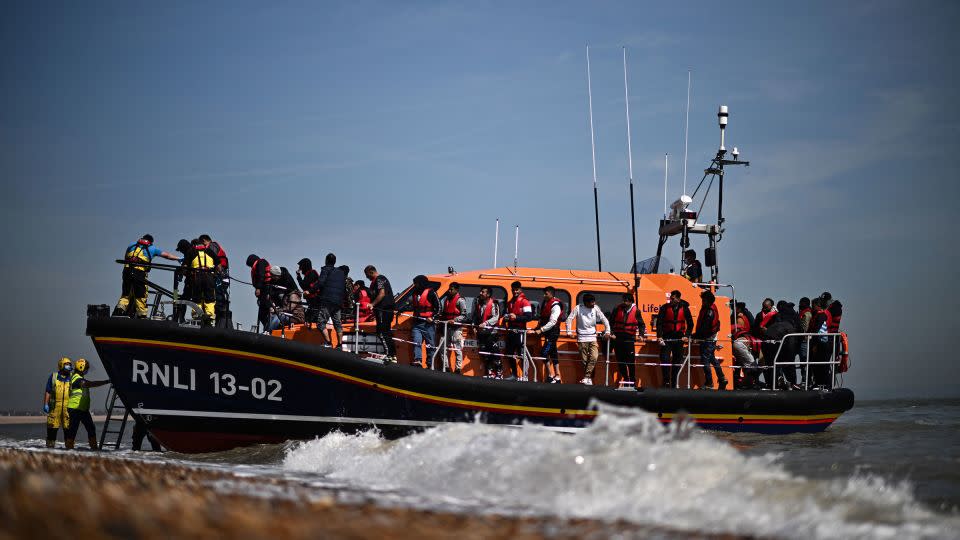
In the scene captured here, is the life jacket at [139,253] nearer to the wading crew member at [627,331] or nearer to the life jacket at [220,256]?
the life jacket at [220,256]

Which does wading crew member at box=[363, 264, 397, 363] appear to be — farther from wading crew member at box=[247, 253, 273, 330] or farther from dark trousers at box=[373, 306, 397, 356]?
wading crew member at box=[247, 253, 273, 330]

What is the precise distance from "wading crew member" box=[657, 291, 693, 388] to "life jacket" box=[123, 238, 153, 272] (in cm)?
549

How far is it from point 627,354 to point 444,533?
21.1 ft

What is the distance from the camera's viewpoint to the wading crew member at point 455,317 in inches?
338

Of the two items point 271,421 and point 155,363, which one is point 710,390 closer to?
point 271,421

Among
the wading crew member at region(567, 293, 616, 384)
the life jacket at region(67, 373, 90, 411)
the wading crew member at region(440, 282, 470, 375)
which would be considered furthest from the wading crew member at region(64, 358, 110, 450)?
the wading crew member at region(567, 293, 616, 384)

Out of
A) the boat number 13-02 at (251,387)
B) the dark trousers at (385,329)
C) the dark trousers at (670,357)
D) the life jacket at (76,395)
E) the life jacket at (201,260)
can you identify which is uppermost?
the life jacket at (201,260)

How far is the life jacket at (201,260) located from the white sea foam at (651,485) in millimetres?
3796

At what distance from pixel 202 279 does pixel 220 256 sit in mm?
625

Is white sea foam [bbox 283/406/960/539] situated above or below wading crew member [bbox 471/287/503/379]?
below

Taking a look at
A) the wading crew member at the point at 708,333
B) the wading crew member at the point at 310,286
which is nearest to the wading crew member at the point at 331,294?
the wading crew member at the point at 310,286

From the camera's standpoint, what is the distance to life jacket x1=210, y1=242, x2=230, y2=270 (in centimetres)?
860

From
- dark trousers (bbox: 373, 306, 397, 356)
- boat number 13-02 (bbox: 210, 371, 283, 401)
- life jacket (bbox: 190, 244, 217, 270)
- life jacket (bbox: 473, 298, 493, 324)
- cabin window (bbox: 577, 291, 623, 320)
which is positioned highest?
life jacket (bbox: 190, 244, 217, 270)

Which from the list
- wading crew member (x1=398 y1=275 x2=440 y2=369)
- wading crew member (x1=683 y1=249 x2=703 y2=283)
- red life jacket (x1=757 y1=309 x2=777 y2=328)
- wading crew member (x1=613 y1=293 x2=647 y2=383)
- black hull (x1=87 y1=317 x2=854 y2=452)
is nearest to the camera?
black hull (x1=87 y1=317 x2=854 y2=452)
